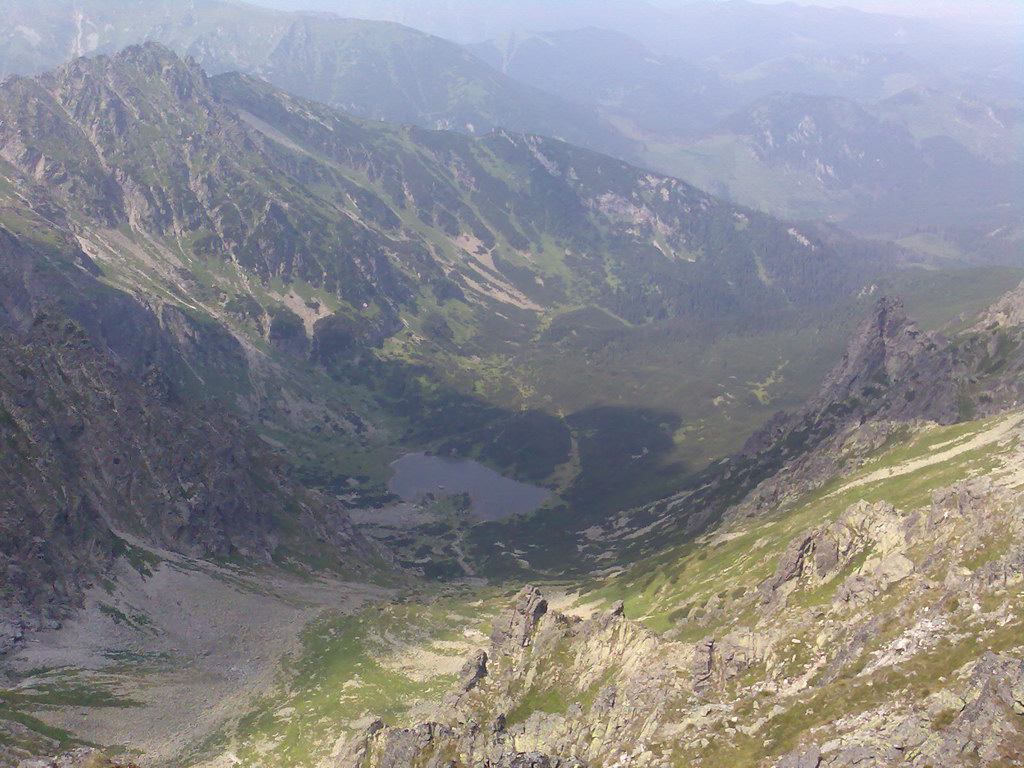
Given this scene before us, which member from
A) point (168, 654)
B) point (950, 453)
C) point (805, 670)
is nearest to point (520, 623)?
point (805, 670)

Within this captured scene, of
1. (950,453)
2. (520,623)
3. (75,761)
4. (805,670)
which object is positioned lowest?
(950,453)

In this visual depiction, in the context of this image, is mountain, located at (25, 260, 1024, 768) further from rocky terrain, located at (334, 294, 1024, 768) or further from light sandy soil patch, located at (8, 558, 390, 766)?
light sandy soil patch, located at (8, 558, 390, 766)

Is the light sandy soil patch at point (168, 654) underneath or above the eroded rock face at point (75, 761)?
underneath

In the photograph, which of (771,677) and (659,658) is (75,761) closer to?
(659,658)

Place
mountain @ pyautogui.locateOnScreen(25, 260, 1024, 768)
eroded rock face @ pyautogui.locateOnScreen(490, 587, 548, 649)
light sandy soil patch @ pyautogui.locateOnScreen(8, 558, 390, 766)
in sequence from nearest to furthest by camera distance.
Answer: mountain @ pyautogui.locateOnScreen(25, 260, 1024, 768) → eroded rock face @ pyautogui.locateOnScreen(490, 587, 548, 649) → light sandy soil patch @ pyautogui.locateOnScreen(8, 558, 390, 766)

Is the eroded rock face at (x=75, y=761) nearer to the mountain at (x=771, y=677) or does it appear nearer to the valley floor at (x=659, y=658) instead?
the valley floor at (x=659, y=658)

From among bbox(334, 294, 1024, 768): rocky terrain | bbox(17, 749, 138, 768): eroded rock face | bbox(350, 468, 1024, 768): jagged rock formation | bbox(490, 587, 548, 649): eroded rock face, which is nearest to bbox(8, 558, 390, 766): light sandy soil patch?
bbox(17, 749, 138, 768): eroded rock face

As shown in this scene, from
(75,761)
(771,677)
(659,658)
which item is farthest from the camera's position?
(659,658)

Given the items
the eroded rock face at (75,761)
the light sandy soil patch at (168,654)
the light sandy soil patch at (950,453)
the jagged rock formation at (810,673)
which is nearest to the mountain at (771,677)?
the jagged rock formation at (810,673)

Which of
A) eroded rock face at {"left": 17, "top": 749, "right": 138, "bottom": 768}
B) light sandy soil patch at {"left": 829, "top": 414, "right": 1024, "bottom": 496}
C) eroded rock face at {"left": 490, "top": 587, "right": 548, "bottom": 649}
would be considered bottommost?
light sandy soil patch at {"left": 829, "top": 414, "right": 1024, "bottom": 496}

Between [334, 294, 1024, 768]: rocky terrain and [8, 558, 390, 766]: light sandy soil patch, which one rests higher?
[334, 294, 1024, 768]: rocky terrain

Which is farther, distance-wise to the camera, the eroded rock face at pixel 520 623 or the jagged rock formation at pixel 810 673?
the eroded rock face at pixel 520 623

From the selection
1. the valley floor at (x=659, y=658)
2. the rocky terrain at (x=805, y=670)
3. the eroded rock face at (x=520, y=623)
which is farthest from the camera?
the eroded rock face at (x=520, y=623)
